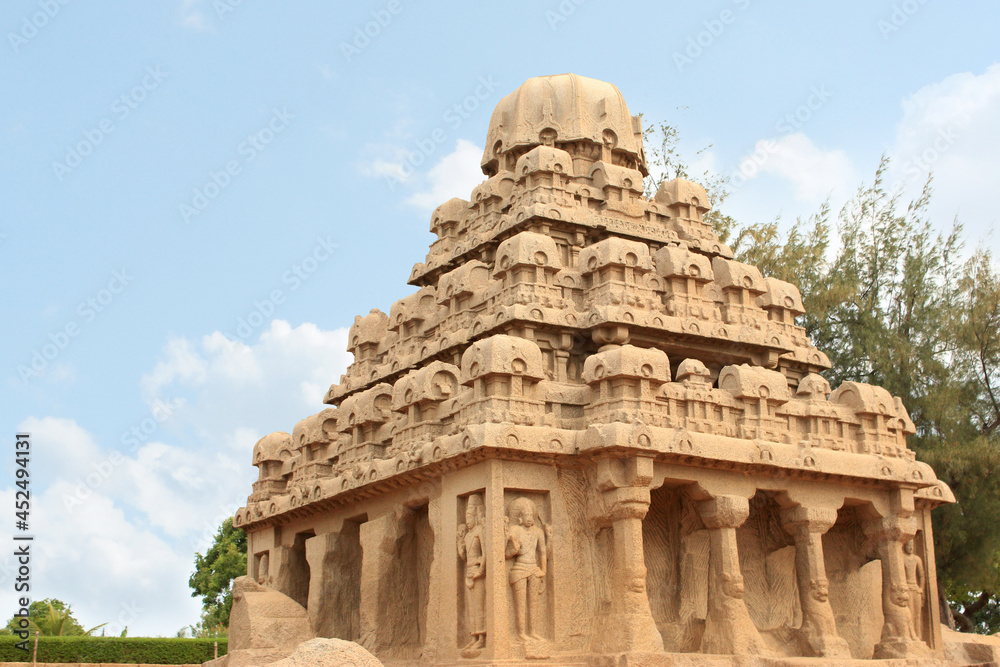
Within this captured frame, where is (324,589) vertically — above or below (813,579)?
above

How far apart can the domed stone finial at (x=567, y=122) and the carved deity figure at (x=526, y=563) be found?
8.90 metres

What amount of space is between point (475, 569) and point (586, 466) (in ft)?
7.14

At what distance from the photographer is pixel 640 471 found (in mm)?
15875

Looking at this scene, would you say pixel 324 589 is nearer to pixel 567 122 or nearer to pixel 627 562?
pixel 627 562

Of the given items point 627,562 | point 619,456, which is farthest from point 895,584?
point 619,456

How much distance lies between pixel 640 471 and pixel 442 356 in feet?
17.3

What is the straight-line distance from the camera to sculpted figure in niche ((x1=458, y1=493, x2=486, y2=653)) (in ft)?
51.1

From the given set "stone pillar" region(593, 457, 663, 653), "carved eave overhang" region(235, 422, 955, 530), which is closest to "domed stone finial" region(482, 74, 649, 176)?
"carved eave overhang" region(235, 422, 955, 530)

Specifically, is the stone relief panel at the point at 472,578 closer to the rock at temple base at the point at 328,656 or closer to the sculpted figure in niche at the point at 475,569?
the sculpted figure in niche at the point at 475,569

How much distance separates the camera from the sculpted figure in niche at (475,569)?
51.1 feet

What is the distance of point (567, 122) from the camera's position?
22516 mm

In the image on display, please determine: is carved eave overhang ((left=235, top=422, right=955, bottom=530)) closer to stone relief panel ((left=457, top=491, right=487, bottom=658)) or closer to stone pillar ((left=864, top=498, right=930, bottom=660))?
stone pillar ((left=864, top=498, right=930, bottom=660))

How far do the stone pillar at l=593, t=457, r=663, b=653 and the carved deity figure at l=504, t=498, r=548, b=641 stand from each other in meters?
0.98

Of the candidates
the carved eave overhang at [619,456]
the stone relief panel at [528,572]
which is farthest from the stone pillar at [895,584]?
the stone relief panel at [528,572]
